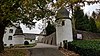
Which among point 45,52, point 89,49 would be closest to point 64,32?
point 45,52

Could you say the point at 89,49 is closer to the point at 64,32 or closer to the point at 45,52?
the point at 45,52

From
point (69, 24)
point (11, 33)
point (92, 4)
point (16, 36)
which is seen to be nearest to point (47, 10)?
point (92, 4)

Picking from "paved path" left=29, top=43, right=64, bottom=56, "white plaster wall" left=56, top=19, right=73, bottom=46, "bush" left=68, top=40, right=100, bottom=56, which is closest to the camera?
"bush" left=68, top=40, right=100, bottom=56

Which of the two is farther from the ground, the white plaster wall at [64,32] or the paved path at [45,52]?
the white plaster wall at [64,32]

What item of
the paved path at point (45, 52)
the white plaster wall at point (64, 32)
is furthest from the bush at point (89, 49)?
the white plaster wall at point (64, 32)

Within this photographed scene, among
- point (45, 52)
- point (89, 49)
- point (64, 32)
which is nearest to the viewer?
point (89, 49)

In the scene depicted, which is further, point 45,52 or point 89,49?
point 45,52

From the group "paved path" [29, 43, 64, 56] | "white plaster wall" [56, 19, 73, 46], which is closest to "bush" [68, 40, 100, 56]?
"paved path" [29, 43, 64, 56]

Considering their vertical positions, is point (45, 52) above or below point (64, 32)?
below

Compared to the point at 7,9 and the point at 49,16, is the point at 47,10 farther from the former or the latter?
the point at 7,9

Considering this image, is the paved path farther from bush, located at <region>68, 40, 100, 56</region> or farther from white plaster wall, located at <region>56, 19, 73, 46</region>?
white plaster wall, located at <region>56, 19, 73, 46</region>

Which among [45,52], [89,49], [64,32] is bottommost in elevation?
Result: [45,52]

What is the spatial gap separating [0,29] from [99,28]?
34778 mm

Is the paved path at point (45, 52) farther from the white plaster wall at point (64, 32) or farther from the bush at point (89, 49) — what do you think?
the white plaster wall at point (64, 32)
